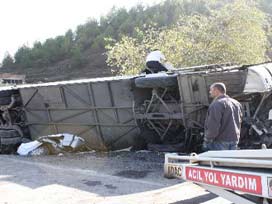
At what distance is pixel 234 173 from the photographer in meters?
4.31

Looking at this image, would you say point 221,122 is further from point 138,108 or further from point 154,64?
point 154,64

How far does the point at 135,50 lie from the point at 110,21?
4746 cm

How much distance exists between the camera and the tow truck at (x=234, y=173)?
400cm

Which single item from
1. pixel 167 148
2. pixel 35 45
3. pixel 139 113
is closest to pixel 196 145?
pixel 167 148

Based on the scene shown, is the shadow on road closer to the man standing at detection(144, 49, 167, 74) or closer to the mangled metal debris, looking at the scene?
the man standing at detection(144, 49, 167, 74)

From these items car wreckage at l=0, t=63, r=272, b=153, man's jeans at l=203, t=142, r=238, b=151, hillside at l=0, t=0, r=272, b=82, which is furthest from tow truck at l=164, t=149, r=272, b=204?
hillside at l=0, t=0, r=272, b=82

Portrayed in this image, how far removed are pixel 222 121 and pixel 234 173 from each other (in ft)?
7.69

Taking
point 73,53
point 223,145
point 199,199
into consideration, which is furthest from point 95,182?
point 73,53

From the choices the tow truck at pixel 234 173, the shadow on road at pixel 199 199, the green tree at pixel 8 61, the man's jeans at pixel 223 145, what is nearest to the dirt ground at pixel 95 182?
the shadow on road at pixel 199 199

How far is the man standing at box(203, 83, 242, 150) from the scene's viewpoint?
652 cm

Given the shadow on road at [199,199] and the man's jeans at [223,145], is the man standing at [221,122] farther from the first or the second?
the shadow on road at [199,199]

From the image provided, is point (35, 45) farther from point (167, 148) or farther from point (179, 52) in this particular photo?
point (167, 148)

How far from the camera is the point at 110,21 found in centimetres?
6944

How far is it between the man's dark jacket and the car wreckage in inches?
80.8
